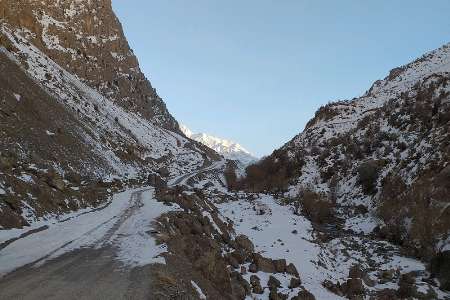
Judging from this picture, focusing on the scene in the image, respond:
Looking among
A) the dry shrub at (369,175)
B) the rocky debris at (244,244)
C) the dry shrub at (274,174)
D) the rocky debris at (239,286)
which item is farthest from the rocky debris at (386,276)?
the dry shrub at (274,174)

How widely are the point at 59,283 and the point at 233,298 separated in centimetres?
520

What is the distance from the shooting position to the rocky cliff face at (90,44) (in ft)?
246

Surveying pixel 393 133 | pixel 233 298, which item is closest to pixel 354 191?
pixel 393 133

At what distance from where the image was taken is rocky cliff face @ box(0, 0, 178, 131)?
246 feet

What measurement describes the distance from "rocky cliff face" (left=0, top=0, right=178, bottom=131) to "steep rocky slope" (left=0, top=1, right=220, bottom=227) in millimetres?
226

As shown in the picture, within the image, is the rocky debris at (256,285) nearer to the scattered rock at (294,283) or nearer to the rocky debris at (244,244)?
the scattered rock at (294,283)

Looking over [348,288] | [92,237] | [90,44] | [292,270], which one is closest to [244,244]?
[292,270]

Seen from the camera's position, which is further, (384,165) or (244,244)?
(384,165)

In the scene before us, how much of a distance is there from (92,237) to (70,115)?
107 ft

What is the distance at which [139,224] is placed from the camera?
1838 cm

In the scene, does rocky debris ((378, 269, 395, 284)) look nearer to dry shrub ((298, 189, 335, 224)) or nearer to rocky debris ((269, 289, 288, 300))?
rocky debris ((269, 289, 288, 300))

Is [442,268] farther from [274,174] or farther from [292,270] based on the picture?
[274,174]

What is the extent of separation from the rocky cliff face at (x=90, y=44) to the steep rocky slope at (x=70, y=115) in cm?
23

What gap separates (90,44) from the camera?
90.6 metres
